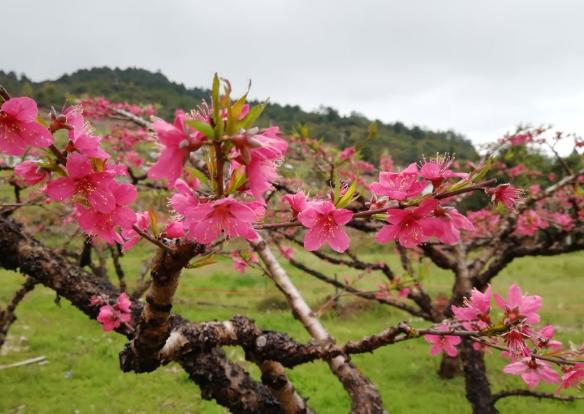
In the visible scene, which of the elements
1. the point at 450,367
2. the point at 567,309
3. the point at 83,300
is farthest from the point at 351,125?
the point at 83,300

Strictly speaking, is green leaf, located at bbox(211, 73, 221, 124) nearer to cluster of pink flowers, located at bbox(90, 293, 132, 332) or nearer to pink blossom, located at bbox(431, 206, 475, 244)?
pink blossom, located at bbox(431, 206, 475, 244)

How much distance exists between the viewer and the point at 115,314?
7.34ft

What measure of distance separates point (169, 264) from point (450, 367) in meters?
7.40

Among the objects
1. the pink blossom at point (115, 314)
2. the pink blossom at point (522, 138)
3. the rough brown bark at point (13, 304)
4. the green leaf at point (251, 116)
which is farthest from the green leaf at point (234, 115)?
the pink blossom at point (522, 138)

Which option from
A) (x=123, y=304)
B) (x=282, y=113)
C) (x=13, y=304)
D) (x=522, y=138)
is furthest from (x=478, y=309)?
(x=282, y=113)

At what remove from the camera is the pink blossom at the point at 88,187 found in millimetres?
980

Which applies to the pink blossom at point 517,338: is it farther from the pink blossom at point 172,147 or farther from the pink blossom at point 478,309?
the pink blossom at point 172,147

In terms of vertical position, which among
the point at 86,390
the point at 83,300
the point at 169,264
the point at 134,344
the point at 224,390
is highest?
the point at 169,264

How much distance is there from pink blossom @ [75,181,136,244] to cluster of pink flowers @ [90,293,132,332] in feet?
3.96

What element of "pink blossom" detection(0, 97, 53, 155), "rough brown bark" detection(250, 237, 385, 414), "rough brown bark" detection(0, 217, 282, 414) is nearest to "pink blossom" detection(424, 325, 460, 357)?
"rough brown bark" detection(250, 237, 385, 414)

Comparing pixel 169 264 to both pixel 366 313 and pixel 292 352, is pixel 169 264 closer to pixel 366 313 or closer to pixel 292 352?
pixel 292 352

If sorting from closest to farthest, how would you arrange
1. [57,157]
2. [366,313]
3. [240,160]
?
[240,160], [57,157], [366,313]

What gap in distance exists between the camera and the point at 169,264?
3.60ft

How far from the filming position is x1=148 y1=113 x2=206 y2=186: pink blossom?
809mm
